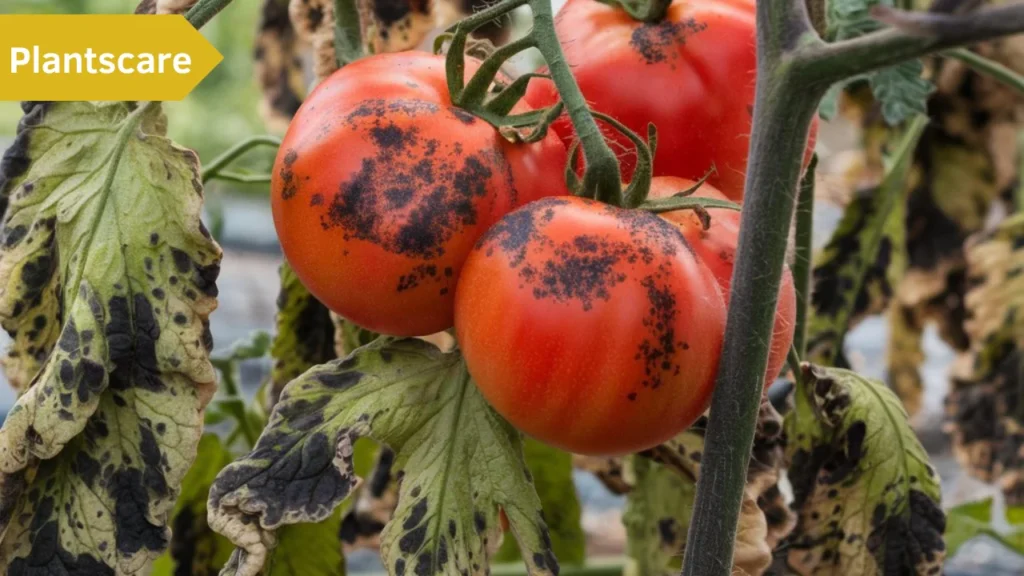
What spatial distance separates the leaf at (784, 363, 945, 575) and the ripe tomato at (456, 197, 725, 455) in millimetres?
236

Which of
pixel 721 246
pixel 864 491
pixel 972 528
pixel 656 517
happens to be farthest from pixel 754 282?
pixel 972 528

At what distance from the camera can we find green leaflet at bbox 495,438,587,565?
43.1 inches

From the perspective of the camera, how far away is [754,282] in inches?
20.3

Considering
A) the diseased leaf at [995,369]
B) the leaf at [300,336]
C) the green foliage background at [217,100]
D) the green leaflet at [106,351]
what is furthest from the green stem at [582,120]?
the green foliage background at [217,100]

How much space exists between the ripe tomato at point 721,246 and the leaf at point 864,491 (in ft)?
0.50

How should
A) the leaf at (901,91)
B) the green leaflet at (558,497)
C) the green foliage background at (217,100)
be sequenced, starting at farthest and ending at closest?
the green foliage background at (217,100) < the green leaflet at (558,497) < the leaf at (901,91)

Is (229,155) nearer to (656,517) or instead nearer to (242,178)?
(242,178)

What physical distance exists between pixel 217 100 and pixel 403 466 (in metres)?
4.98

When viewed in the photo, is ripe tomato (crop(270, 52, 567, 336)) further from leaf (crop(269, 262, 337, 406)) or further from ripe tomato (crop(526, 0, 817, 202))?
leaf (crop(269, 262, 337, 406))

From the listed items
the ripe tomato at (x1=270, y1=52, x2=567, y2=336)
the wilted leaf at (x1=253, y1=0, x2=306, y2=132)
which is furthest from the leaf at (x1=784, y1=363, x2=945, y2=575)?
the wilted leaf at (x1=253, y1=0, x2=306, y2=132)

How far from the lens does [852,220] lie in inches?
46.1

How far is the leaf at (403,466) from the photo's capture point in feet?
1.89

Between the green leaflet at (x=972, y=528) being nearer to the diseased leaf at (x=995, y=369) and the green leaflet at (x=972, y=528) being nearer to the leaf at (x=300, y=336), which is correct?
the diseased leaf at (x=995, y=369)

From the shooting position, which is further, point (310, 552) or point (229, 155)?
point (229, 155)
